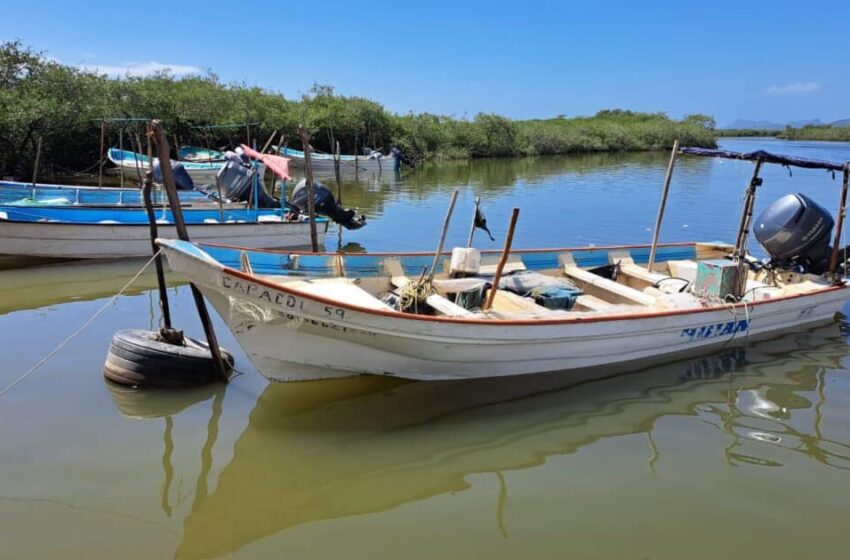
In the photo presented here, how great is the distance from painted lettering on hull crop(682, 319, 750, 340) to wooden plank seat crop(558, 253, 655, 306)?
23.6 inches

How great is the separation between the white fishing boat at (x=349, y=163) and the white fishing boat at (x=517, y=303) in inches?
1020

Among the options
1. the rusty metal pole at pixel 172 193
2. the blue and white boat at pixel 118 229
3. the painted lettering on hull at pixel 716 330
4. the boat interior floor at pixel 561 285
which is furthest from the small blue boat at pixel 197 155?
the painted lettering on hull at pixel 716 330

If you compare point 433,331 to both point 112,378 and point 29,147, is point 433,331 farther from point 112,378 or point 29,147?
point 29,147

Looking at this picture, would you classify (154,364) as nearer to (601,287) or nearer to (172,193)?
(172,193)

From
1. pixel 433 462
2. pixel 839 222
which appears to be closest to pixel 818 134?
pixel 839 222

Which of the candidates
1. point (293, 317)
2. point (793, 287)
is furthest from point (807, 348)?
point (293, 317)

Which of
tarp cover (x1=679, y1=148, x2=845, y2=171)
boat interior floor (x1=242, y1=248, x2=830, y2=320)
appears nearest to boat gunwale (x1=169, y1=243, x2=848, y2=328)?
boat interior floor (x1=242, y1=248, x2=830, y2=320)

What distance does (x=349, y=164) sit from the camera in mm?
35438

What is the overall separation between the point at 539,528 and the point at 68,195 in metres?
15.6

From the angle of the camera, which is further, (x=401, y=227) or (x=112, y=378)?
(x=401, y=227)

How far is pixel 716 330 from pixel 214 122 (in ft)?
102

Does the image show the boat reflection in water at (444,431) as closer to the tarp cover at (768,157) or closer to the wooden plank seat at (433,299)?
the wooden plank seat at (433,299)

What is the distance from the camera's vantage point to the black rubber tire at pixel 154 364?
6.46m

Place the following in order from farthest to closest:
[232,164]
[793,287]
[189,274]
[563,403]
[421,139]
A: [421,139] → [232,164] → [793,287] → [563,403] → [189,274]
